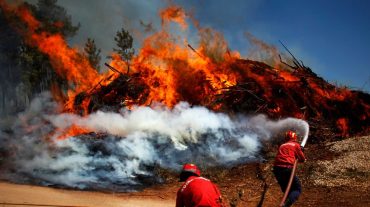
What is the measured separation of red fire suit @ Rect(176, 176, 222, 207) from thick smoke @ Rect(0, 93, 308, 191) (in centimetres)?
645

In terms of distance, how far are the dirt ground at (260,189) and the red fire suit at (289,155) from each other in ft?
6.99

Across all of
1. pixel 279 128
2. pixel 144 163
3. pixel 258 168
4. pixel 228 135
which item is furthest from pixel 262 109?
pixel 144 163

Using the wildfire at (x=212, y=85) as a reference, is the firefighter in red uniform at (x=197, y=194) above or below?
below

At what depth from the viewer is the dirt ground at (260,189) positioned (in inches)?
361

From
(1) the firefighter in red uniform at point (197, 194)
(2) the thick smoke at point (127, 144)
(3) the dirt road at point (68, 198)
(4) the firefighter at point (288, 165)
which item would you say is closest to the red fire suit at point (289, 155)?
(4) the firefighter at point (288, 165)

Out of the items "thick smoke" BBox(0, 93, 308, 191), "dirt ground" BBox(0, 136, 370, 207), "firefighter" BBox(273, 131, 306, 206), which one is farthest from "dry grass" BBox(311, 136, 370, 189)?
"firefighter" BBox(273, 131, 306, 206)

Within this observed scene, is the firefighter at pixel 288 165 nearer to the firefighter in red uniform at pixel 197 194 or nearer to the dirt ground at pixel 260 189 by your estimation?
the dirt ground at pixel 260 189

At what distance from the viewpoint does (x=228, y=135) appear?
14617 millimetres

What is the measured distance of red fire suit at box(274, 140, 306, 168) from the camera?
7.87 m

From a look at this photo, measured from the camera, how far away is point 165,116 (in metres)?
15.2

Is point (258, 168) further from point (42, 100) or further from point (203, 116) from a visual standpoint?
point (42, 100)

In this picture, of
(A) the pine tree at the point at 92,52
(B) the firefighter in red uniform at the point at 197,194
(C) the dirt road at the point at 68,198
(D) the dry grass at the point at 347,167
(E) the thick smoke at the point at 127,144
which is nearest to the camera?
(B) the firefighter in red uniform at the point at 197,194

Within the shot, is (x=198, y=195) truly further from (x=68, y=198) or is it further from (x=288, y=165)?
(x=68, y=198)

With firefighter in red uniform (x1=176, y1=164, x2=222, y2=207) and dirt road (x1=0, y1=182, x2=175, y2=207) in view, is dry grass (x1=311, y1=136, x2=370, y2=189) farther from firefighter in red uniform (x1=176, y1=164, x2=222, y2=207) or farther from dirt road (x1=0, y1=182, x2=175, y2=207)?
firefighter in red uniform (x1=176, y1=164, x2=222, y2=207)
